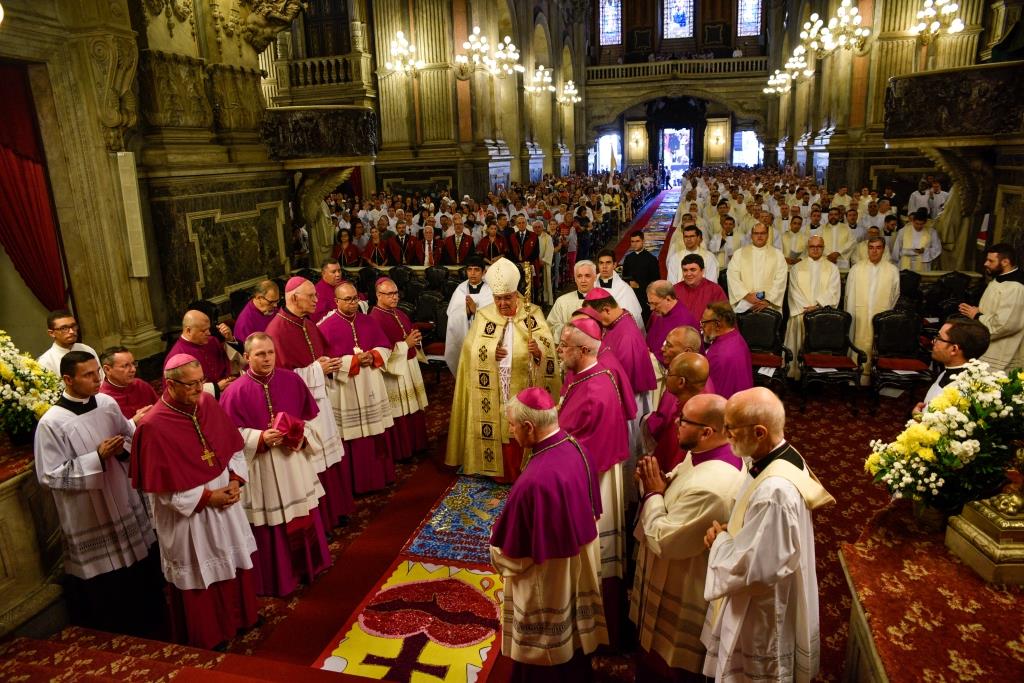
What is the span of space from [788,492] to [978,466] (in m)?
1.06

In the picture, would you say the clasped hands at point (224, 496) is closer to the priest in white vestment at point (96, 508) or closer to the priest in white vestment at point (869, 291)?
the priest in white vestment at point (96, 508)

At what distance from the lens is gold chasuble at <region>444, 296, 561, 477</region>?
19.4 feet

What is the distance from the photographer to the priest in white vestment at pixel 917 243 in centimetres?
1066

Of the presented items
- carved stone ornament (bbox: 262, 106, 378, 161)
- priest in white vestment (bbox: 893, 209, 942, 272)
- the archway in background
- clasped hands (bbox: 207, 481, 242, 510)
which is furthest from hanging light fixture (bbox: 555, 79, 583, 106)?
clasped hands (bbox: 207, 481, 242, 510)

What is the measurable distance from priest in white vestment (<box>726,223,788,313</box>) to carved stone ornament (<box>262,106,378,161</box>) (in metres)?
5.56

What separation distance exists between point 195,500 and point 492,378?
9.04 ft

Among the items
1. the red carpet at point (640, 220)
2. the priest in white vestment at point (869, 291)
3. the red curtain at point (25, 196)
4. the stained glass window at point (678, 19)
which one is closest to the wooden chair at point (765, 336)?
the priest in white vestment at point (869, 291)

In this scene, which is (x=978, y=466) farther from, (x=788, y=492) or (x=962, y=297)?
(x=962, y=297)

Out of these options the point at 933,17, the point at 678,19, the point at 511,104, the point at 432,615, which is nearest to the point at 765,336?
the point at 432,615

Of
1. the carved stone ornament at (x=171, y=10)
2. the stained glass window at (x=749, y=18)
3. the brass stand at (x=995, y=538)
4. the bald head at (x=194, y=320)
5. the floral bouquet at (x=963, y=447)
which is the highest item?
the stained glass window at (x=749, y=18)

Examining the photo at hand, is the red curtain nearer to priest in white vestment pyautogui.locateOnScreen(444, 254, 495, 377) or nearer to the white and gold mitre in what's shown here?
priest in white vestment pyautogui.locateOnScreen(444, 254, 495, 377)

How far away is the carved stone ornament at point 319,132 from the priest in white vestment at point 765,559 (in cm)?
857

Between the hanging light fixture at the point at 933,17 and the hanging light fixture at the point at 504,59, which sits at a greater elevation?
the hanging light fixture at the point at 504,59

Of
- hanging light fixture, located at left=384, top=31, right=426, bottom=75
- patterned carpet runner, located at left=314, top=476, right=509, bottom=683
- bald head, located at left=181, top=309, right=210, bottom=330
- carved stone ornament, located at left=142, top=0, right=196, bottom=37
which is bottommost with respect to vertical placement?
patterned carpet runner, located at left=314, top=476, right=509, bottom=683
